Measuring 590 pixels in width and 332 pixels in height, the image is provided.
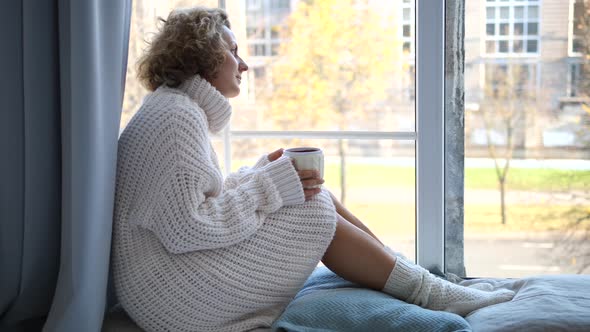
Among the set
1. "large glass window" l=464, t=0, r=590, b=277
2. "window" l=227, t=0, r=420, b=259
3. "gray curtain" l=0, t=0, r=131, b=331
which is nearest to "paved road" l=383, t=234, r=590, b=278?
"large glass window" l=464, t=0, r=590, b=277

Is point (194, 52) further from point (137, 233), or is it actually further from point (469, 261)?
point (469, 261)

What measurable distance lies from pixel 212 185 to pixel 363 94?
1.03 metres

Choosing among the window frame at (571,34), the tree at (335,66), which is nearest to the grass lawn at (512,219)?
the tree at (335,66)

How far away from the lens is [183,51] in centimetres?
196

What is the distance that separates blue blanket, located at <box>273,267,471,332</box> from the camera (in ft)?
5.76

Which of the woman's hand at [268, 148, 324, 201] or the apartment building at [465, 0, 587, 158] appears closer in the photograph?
→ the woman's hand at [268, 148, 324, 201]

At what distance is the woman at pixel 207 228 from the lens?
5.74 ft

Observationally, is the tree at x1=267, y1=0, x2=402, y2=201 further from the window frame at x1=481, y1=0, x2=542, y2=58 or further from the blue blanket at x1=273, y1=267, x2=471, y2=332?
the blue blanket at x1=273, y1=267, x2=471, y2=332

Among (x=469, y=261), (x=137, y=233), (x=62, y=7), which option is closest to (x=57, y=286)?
(x=137, y=233)

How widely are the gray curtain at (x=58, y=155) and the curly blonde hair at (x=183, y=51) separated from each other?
18 centimetres

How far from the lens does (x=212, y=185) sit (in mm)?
1811

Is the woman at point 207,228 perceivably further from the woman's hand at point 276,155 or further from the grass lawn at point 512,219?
the grass lawn at point 512,219

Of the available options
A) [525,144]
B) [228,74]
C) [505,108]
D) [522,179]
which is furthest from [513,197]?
[228,74]

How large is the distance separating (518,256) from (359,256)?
2.66 ft
